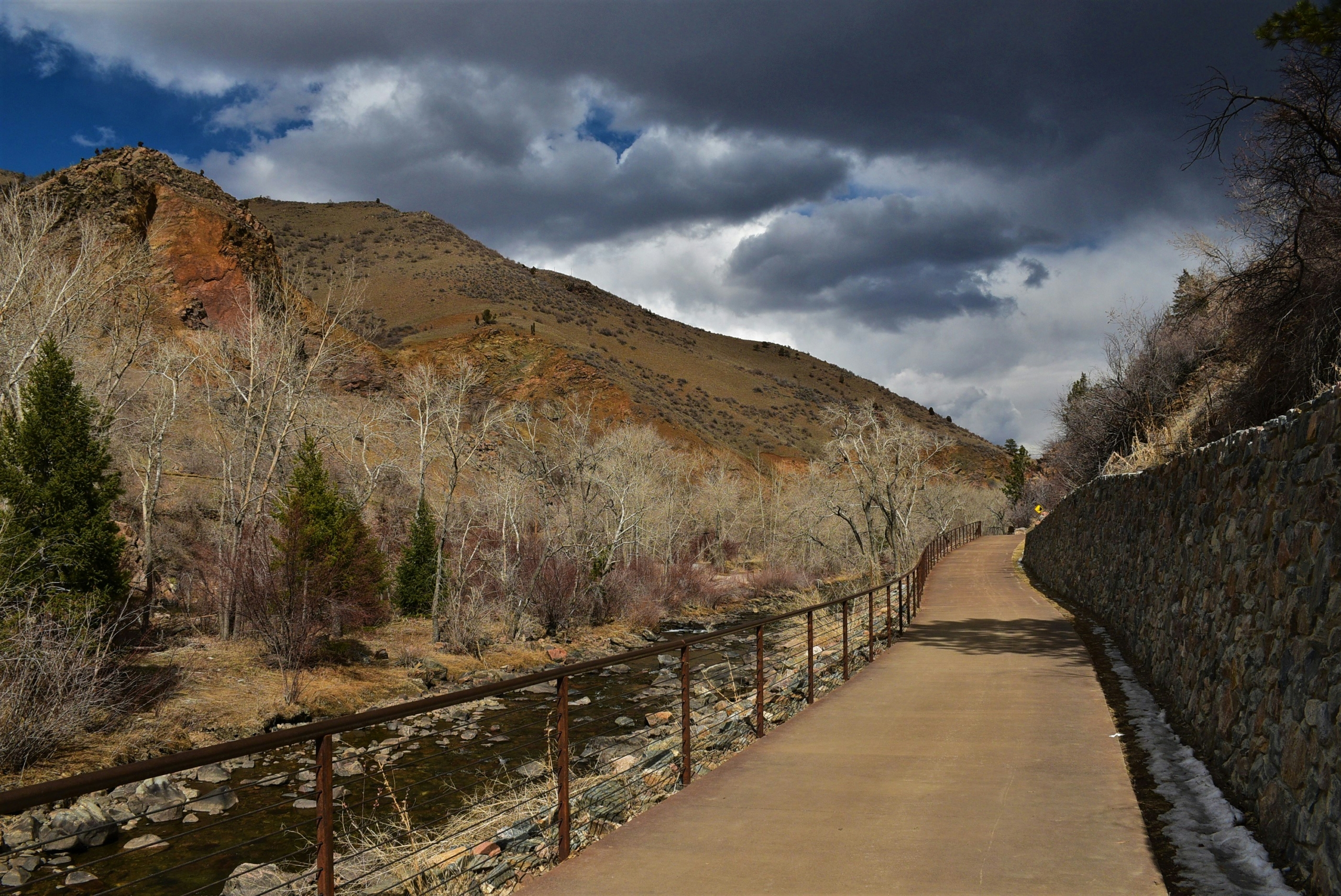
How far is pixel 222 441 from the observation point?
1375 inches

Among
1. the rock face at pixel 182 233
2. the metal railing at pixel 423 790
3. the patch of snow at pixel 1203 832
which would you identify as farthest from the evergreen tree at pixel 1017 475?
the patch of snow at pixel 1203 832

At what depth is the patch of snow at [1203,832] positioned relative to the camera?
4934 millimetres

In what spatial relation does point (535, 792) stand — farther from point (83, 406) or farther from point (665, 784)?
point (83, 406)

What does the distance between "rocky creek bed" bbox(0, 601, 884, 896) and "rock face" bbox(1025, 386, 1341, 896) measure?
14.7 feet

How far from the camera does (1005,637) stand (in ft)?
56.9

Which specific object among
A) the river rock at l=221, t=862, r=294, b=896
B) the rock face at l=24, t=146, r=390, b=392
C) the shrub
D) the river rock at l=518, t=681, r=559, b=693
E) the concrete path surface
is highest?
the rock face at l=24, t=146, r=390, b=392

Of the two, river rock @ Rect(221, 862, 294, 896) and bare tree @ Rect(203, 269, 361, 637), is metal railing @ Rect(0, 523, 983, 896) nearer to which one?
river rock @ Rect(221, 862, 294, 896)

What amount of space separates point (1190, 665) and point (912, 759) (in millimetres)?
3264

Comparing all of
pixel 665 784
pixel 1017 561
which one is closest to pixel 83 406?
pixel 665 784

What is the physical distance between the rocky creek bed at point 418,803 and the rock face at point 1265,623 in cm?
448

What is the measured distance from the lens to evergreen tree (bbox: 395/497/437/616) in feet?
108

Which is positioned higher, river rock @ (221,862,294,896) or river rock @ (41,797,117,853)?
river rock @ (221,862,294,896)

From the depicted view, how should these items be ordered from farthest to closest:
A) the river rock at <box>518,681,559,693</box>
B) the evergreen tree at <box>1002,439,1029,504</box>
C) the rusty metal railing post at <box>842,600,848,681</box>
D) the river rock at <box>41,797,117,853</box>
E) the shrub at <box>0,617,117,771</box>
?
the evergreen tree at <box>1002,439,1029,504</box>
the river rock at <box>518,681,559,693</box>
the shrub at <box>0,617,117,771</box>
the river rock at <box>41,797,117,853</box>
the rusty metal railing post at <box>842,600,848,681</box>

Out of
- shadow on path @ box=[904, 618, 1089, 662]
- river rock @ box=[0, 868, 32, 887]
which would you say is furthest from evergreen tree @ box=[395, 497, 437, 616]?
river rock @ box=[0, 868, 32, 887]
